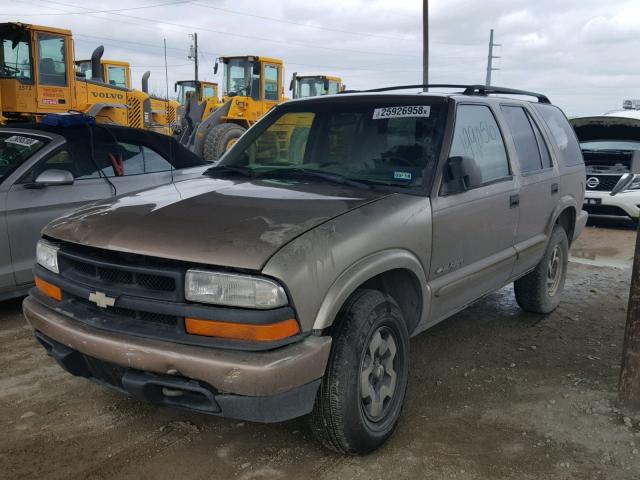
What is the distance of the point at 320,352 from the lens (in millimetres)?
2527

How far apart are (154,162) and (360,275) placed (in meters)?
3.98

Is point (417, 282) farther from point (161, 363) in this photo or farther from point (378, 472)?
point (161, 363)

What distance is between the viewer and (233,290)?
2467 mm

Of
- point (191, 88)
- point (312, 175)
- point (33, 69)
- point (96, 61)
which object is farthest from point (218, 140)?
point (312, 175)

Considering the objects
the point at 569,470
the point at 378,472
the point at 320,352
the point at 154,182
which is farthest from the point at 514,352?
the point at 154,182

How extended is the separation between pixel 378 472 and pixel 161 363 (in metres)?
1.16

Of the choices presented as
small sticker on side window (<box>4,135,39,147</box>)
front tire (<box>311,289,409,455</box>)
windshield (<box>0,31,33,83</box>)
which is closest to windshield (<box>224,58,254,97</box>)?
windshield (<box>0,31,33,83</box>)

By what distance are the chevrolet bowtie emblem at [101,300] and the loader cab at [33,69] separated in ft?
36.3

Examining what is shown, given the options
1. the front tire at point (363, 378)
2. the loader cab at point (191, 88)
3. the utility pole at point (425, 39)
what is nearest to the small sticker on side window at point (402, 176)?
the front tire at point (363, 378)

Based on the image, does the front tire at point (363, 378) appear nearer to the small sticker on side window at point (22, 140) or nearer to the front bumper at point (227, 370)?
the front bumper at point (227, 370)

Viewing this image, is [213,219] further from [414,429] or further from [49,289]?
[414,429]

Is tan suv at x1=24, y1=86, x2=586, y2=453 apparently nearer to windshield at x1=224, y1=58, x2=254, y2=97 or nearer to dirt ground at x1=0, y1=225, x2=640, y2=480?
dirt ground at x1=0, y1=225, x2=640, y2=480

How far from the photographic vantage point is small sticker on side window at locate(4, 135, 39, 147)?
5.28m

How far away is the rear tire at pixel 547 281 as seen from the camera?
5.08 meters
